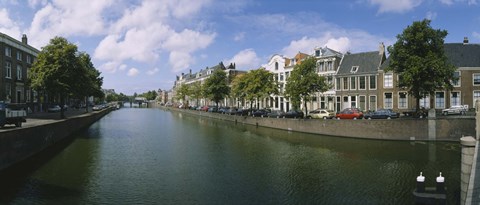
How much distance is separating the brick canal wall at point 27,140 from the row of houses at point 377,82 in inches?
1305

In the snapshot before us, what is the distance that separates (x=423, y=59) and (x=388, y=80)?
1901 centimetres

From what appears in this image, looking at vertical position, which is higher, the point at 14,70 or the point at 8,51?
the point at 8,51

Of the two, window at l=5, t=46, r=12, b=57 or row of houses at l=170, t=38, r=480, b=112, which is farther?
window at l=5, t=46, r=12, b=57

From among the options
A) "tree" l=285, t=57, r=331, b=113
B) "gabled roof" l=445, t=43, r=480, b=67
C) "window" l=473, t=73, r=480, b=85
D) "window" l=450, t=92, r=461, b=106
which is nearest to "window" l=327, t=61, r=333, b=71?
"tree" l=285, t=57, r=331, b=113

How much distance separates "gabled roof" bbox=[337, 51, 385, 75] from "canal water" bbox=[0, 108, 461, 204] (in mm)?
25861

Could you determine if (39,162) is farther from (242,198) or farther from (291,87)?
(291,87)

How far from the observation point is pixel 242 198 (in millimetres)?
15344

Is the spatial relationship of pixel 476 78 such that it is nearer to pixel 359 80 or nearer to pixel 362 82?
pixel 362 82

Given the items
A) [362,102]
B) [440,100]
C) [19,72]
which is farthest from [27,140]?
[440,100]

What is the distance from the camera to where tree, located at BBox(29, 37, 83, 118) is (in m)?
38.4

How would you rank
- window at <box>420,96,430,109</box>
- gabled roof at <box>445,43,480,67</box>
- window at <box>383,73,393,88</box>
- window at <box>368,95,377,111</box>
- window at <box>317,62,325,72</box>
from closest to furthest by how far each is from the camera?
gabled roof at <box>445,43,480,67</box> < window at <box>420,96,430,109</box> < window at <box>383,73,393,88</box> < window at <box>368,95,377,111</box> < window at <box>317,62,325,72</box>

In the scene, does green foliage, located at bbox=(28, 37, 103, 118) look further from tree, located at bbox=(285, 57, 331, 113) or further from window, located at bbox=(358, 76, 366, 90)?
window, located at bbox=(358, 76, 366, 90)

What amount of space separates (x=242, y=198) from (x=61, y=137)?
27221 millimetres

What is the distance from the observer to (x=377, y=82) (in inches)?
2112
